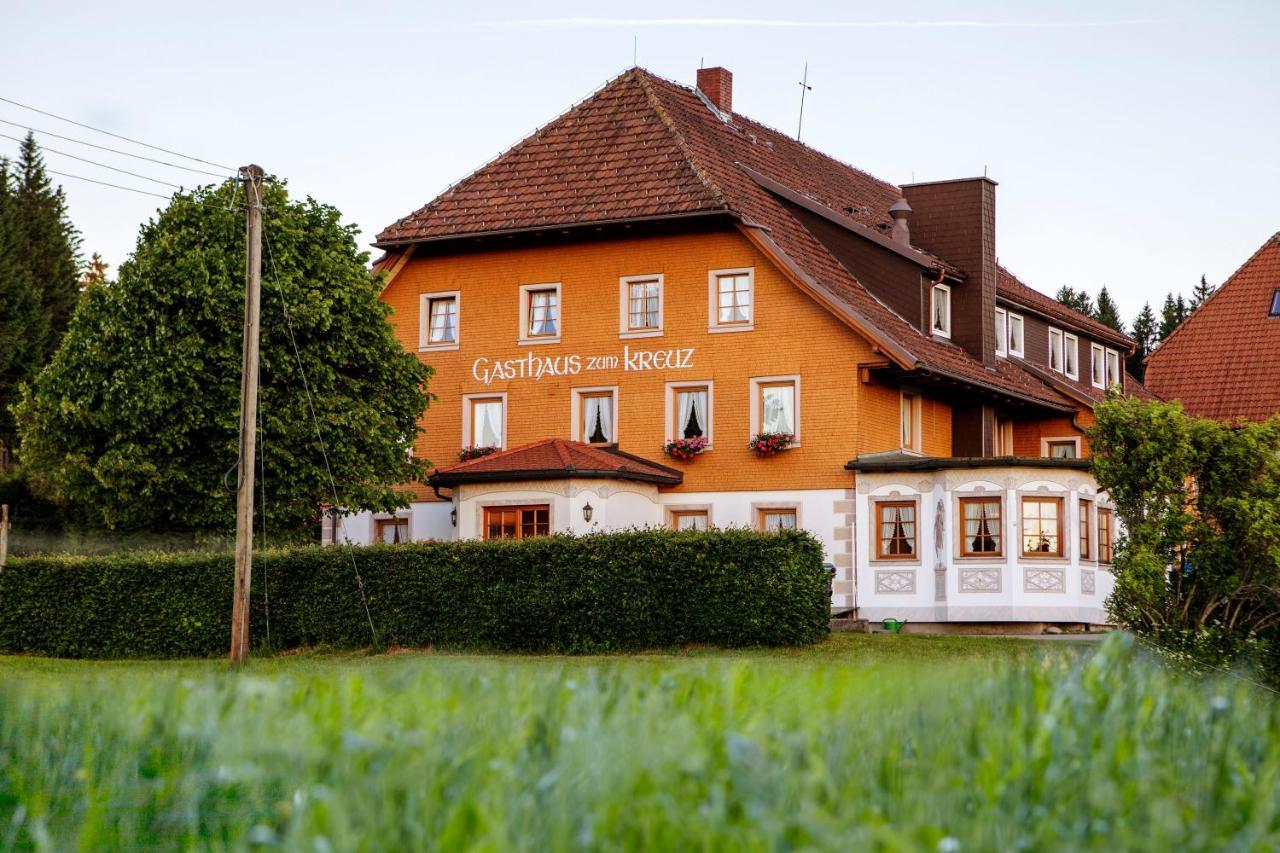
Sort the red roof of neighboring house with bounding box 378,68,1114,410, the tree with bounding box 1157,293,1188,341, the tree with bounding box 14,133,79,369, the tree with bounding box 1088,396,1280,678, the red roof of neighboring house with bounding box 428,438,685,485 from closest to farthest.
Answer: the tree with bounding box 1088,396,1280,678
the red roof of neighboring house with bounding box 428,438,685,485
the red roof of neighboring house with bounding box 378,68,1114,410
the tree with bounding box 14,133,79,369
the tree with bounding box 1157,293,1188,341

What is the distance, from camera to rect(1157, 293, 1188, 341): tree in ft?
286

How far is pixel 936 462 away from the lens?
34.1 metres

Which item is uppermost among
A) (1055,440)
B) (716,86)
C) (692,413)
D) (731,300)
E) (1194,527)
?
(716,86)

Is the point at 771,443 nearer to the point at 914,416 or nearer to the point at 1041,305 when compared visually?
the point at 914,416

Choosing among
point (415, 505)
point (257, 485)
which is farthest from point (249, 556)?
point (415, 505)

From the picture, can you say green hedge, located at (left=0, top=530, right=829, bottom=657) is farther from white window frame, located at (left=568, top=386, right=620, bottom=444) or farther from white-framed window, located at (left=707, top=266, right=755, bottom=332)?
white-framed window, located at (left=707, top=266, right=755, bottom=332)

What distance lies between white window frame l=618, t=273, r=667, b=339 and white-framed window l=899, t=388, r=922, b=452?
5.49 metres

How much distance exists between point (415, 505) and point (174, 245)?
8.44 m

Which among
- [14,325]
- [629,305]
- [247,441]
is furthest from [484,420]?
[14,325]

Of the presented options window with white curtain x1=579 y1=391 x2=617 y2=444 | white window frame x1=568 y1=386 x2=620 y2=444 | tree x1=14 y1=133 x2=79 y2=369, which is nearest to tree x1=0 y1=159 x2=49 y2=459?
tree x1=14 y1=133 x2=79 y2=369

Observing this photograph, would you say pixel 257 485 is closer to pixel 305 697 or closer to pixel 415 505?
pixel 415 505

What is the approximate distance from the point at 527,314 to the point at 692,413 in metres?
4.67

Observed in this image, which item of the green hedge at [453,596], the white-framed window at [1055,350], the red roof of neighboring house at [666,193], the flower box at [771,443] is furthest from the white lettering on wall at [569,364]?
the white-framed window at [1055,350]

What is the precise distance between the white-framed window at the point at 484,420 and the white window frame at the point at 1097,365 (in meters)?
19.3
